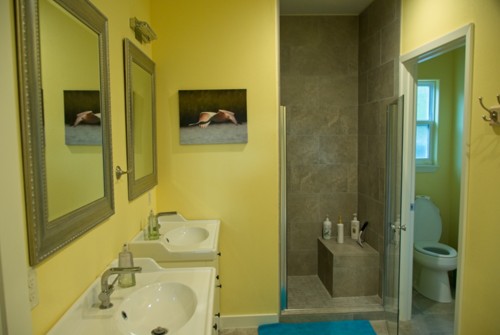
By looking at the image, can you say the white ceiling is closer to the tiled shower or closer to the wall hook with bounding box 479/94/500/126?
the tiled shower

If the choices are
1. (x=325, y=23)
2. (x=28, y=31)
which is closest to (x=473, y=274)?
(x=28, y=31)

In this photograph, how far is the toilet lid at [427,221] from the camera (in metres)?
3.44

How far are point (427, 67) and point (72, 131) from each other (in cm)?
353

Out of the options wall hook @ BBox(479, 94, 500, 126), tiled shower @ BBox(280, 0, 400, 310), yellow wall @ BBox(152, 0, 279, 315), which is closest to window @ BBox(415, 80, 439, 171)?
tiled shower @ BBox(280, 0, 400, 310)

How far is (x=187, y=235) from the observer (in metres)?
2.61

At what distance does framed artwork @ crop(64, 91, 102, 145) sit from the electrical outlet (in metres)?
0.49

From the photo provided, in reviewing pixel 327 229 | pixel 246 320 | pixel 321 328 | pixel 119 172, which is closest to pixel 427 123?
Result: pixel 327 229

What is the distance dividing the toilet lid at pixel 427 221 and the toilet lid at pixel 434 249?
74 mm

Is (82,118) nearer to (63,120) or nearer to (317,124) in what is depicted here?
(63,120)

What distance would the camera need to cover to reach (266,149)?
9.14 ft

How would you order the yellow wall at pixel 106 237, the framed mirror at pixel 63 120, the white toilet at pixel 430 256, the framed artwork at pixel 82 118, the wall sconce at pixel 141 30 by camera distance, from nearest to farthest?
the framed mirror at pixel 63 120 → the yellow wall at pixel 106 237 → the framed artwork at pixel 82 118 → the wall sconce at pixel 141 30 → the white toilet at pixel 430 256

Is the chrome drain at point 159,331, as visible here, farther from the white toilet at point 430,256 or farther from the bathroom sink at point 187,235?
the white toilet at point 430,256

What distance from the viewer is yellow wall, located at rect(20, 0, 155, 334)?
121 cm

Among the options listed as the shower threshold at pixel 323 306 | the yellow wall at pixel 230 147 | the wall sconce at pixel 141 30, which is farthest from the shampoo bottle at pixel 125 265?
the shower threshold at pixel 323 306
